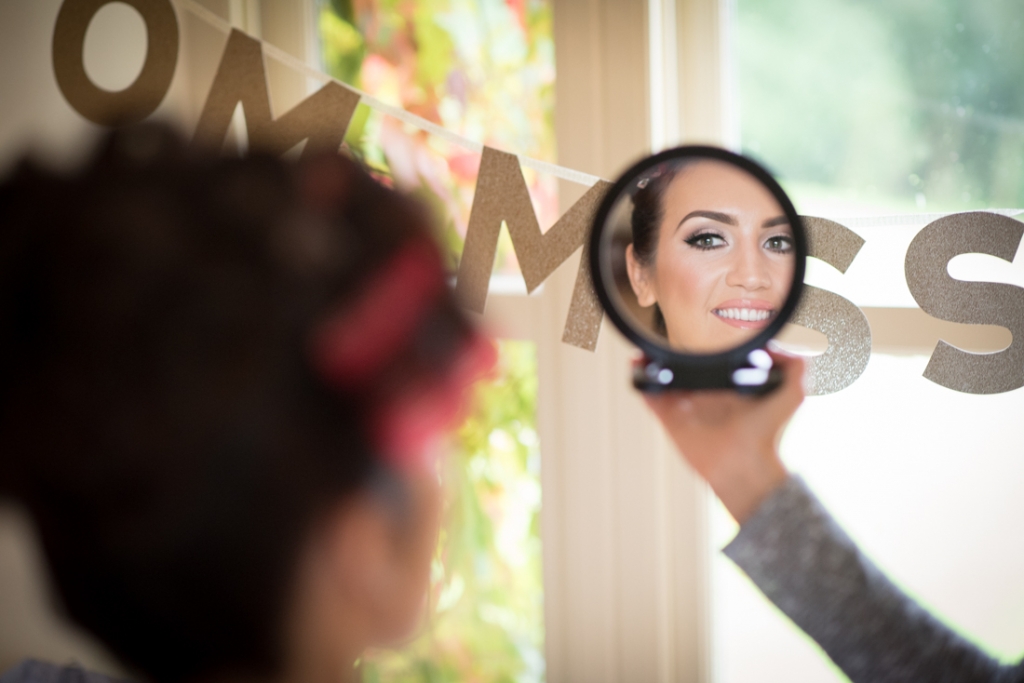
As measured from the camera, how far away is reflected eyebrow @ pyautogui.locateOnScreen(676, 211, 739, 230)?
746 mm

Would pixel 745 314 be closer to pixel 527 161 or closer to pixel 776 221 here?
pixel 776 221

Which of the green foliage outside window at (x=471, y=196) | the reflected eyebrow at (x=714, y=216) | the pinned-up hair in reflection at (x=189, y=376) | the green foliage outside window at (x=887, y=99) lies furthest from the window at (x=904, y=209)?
the pinned-up hair in reflection at (x=189, y=376)

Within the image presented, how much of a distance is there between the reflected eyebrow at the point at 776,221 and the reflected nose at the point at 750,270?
3cm

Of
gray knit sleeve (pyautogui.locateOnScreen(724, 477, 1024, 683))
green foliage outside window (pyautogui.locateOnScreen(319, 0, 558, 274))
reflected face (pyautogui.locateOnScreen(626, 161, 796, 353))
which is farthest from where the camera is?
green foliage outside window (pyautogui.locateOnScreen(319, 0, 558, 274))

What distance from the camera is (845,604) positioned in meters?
0.61

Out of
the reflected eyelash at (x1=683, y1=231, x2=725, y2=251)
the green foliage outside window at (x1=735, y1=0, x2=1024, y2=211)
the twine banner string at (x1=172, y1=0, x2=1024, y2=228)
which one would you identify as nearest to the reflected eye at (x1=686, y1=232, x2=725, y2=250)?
the reflected eyelash at (x1=683, y1=231, x2=725, y2=251)

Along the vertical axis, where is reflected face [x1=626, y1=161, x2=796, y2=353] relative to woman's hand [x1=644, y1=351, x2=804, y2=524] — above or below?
above

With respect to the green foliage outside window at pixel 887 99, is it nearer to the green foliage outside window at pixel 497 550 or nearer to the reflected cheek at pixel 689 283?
the reflected cheek at pixel 689 283

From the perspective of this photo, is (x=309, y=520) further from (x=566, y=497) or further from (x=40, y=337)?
(x=566, y=497)

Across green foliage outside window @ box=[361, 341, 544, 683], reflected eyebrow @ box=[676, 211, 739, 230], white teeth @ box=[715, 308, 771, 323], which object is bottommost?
green foliage outside window @ box=[361, 341, 544, 683]

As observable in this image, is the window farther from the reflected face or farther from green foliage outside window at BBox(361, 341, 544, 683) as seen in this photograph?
green foliage outside window at BBox(361, 341, 544, 683)

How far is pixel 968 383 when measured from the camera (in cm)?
77

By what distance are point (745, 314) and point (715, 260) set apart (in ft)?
0.23

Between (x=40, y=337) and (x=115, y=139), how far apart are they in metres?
0.13
